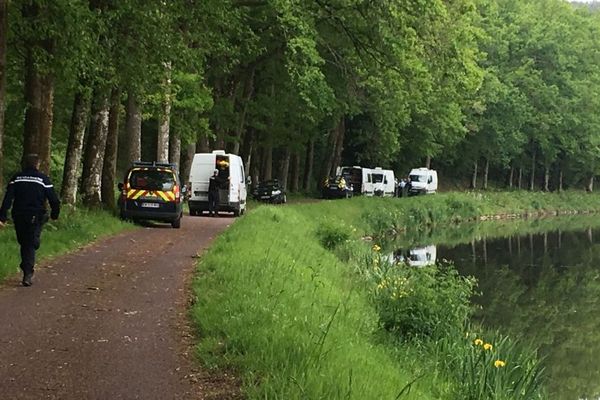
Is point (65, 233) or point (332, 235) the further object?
point (332, 235)

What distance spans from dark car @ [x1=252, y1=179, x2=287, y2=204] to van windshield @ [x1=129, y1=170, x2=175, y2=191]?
16.7 meters

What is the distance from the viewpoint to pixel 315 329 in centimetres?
825

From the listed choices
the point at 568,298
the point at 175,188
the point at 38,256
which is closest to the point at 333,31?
the point at 175,188

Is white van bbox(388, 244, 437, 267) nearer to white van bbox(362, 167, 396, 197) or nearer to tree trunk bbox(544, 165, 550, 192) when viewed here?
white van bbox(362, 167, 396, 197)

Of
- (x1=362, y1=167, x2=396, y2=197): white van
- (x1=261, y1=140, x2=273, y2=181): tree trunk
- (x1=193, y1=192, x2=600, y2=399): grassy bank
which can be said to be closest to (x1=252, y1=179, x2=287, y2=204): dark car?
(x1=261, y1=140, x2=273, y2=181): tree trunk

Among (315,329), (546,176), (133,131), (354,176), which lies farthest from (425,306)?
(546,176)

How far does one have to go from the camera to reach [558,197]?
70.9 m

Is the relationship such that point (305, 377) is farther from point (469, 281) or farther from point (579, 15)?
point (579, 15)

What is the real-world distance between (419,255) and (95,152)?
494 inches

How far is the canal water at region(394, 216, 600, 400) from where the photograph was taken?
599 inches

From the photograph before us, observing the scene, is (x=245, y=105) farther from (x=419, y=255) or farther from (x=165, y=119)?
(x=419, y=255)

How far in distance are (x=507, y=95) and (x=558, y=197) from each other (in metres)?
13.2

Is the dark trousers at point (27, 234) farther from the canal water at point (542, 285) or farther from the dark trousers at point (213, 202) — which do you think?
the dark trousers at point (213, 202)

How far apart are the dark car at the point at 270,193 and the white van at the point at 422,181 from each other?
20.1 metres
